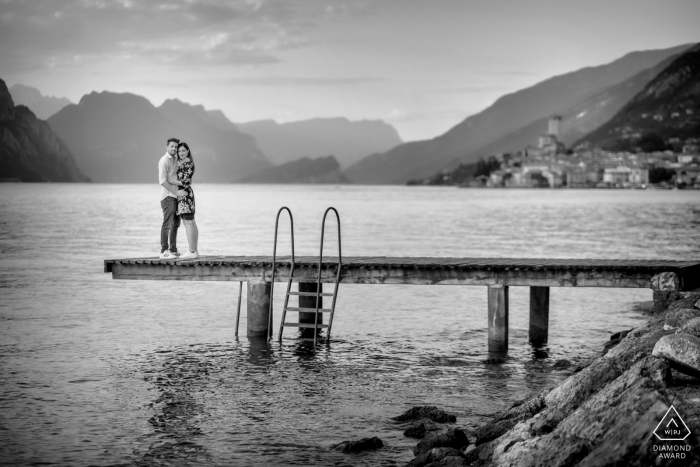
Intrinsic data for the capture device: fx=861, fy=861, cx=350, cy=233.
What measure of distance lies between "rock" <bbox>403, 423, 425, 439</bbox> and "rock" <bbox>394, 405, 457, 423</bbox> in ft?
2.09

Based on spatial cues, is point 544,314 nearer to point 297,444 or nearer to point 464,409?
point 464,409

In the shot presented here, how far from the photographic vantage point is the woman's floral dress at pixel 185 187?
57.7 feet

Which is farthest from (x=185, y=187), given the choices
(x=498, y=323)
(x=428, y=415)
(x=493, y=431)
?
(x=493, y=431)

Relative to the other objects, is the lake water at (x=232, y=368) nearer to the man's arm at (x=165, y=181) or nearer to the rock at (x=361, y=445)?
the rock at (x=361, y=445)

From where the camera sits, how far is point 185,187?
1792 centimetres

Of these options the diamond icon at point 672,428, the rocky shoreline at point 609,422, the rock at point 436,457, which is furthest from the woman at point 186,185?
the diamond icon at point 672,428

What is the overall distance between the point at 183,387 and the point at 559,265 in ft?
25.9

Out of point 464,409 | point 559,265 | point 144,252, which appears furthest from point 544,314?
point 144,252

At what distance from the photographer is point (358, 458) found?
1109 cm

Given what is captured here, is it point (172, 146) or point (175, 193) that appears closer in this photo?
point (172, 146)

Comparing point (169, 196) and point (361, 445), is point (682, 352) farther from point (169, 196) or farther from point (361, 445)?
point (169, 196)

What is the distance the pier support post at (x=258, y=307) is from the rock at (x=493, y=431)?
851 centimetres

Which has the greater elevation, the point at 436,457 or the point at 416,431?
the point at 436,457

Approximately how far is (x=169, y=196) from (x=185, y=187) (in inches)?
14.9
